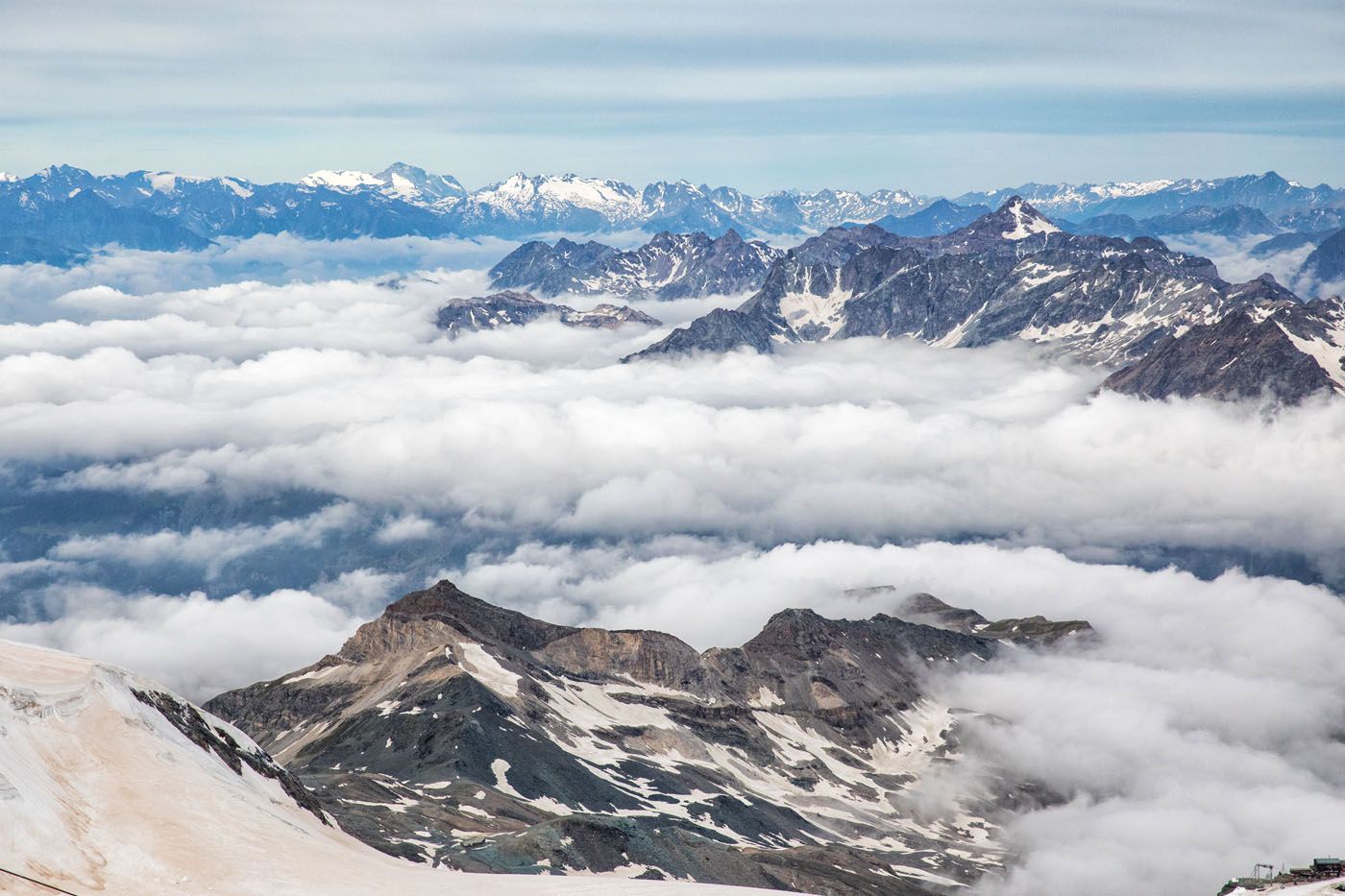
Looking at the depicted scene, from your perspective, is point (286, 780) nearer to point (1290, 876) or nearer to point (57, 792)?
point (57, 792)

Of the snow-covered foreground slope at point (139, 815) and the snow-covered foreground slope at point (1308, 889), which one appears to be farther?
the snow-covered foreground slope at point (1308, 889)

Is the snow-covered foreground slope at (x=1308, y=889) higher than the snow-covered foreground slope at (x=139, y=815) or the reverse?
the reverse

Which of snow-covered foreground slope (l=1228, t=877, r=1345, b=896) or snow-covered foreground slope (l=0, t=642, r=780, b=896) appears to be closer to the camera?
snow-covered foreground slope (l=0, t=642, r=780, b=896)

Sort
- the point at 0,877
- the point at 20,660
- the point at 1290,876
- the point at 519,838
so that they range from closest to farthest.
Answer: the point at 0,877 < the point at 20,660 < the point at 1290,876 < the point at 519,838

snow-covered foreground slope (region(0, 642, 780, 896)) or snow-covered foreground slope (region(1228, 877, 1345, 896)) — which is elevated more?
snow-covered foreground slope (region(0, 642, 780, 896))

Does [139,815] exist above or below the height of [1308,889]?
above

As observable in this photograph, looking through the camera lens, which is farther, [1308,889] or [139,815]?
[1308,889]

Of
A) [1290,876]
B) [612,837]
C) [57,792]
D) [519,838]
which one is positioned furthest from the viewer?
[612,837]

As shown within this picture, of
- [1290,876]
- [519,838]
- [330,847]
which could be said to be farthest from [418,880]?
[519,838]
